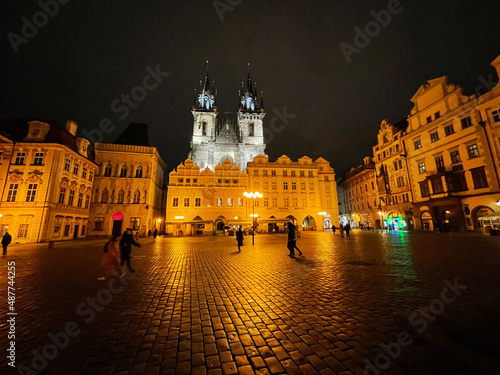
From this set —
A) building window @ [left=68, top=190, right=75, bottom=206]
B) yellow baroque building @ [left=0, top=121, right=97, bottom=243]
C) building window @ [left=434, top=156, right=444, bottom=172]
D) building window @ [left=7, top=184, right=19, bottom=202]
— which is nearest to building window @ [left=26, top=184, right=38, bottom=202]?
Result: yellow baroque building @ [left=0, top=121, right=97, bottom=243]

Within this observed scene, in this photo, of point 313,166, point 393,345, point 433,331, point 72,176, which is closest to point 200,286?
point 393,345

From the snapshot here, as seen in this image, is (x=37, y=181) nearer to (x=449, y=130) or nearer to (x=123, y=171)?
(x=123, y=171)

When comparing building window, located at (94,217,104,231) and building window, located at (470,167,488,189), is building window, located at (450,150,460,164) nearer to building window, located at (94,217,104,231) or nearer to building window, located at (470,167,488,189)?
building window, located at (470,167,488,189)

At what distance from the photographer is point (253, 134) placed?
6397cm

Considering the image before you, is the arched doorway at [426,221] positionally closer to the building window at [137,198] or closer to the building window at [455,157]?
the building window at [455,157]

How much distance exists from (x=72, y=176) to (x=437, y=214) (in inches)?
1849

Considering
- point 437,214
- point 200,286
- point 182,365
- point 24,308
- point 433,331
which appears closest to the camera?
point 182,365

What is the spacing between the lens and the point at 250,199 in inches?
1553

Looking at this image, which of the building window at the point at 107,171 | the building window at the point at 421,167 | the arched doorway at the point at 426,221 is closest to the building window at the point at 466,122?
the building window at the point at 421,167

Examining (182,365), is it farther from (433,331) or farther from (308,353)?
(433,331)
